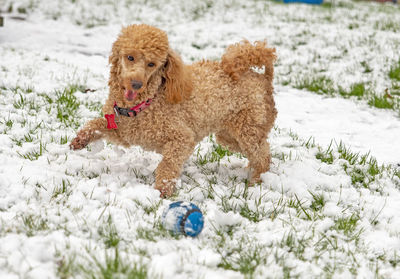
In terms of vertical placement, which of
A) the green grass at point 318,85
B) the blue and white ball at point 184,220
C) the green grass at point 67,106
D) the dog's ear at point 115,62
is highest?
the dog's ear at point 115,62

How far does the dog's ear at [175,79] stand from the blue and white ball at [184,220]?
3.04ft

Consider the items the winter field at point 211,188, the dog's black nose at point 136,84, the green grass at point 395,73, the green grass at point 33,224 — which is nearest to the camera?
the winter field at point 211,188

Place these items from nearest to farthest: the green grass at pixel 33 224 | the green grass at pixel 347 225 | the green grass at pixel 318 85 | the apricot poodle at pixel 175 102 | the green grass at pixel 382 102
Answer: the green grass at pixel 33 224
the green grass at pixel 347 225
the apricot poodle at pixel 175 102
the green grass at pixel 382 102
the green grass at pixel 318 85

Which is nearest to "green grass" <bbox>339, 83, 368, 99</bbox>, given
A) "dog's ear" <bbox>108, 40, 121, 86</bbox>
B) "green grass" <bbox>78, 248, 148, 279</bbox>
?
"dog's ear" <bbox>108, 40, 121, 86</bbox>

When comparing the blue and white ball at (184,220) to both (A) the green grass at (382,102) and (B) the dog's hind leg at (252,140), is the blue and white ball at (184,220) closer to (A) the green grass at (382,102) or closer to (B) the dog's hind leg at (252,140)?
(B) the dog's hind leg at (252,140)

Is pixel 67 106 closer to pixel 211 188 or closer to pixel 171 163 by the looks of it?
pixel 171 163

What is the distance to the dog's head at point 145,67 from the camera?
9.25 ft

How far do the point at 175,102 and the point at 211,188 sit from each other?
0.71 meters

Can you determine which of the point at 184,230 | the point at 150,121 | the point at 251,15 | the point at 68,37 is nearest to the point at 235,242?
the point at 184,230

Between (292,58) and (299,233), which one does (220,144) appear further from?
(292,58)

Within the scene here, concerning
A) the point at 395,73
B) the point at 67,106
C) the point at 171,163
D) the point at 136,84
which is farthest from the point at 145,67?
the point at 395,73

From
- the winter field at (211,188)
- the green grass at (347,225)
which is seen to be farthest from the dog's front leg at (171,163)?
the green grass at (347,225)

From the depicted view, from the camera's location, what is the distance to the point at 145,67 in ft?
9.45

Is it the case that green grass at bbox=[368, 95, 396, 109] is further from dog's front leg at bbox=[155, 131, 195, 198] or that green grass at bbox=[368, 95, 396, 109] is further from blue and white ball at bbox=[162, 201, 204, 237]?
blue and white ball at bbox=[162, 201, 204, 237]
